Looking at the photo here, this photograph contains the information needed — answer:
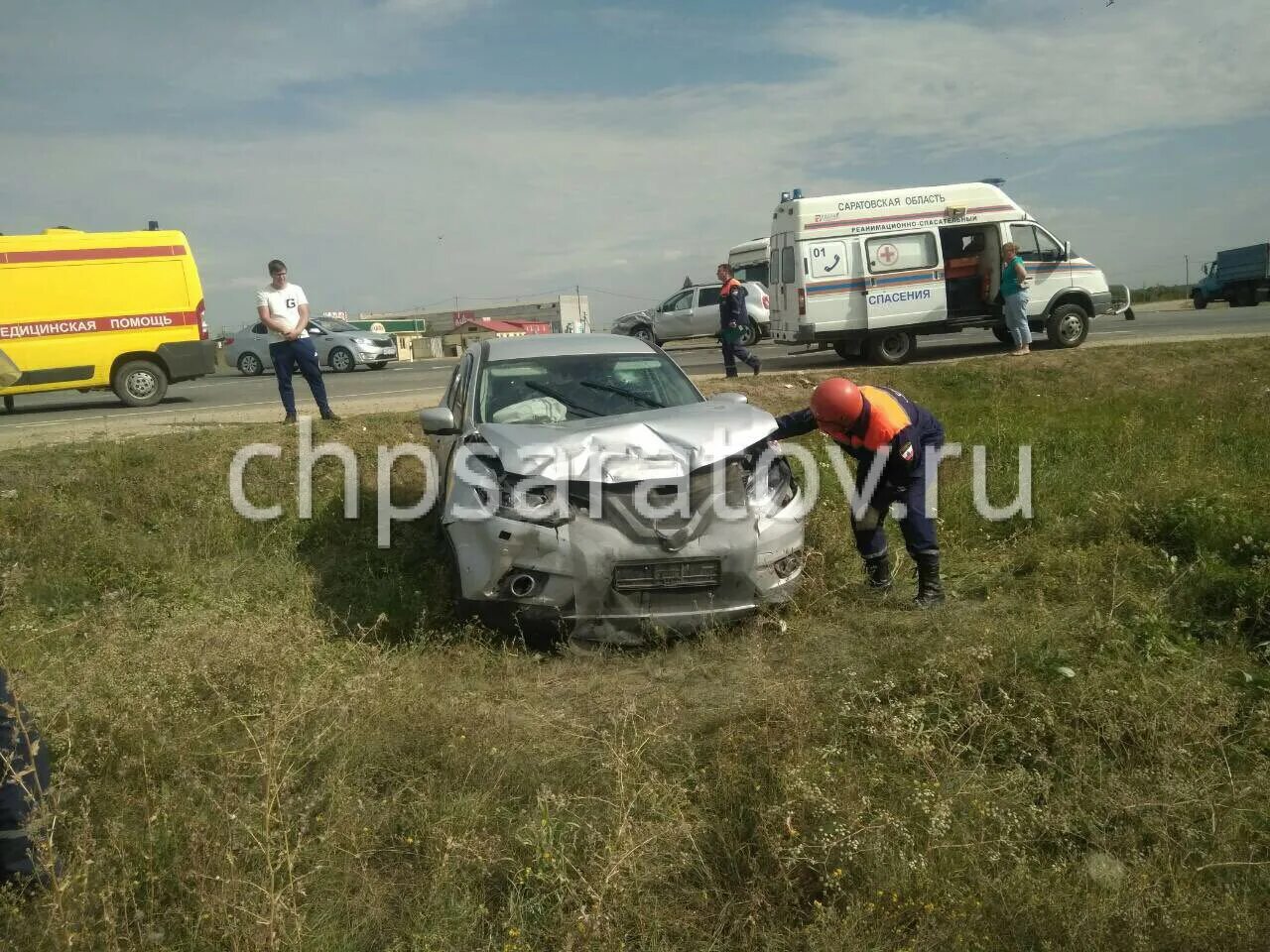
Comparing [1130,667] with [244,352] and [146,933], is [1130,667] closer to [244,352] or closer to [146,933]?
[146,933]

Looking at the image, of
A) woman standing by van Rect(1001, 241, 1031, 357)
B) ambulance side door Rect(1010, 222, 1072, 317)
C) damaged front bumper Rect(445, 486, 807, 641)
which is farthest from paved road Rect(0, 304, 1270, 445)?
damaged front bumper Rect(445, 486, 807, 641)

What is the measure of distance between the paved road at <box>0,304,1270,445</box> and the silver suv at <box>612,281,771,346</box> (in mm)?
807

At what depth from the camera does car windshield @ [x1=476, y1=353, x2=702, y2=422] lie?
218 inches

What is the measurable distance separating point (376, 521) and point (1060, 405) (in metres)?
7.69

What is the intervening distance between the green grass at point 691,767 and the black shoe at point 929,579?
8.7 inches

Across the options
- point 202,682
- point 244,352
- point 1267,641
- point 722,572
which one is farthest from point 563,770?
point 244,352

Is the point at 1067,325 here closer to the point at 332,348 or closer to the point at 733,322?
the point at 733,322

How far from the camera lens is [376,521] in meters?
7.25

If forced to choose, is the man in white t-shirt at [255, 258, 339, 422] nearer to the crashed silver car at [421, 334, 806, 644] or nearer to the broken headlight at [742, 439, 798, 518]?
the crashed silver car at [421, 334, 806, 644]

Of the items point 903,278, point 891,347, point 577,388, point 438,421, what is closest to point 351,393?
point 891,347

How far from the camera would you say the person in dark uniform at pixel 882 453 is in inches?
199

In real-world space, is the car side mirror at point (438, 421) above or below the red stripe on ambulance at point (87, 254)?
below

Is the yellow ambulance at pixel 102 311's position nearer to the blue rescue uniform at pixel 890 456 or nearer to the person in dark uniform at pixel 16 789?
the blue rescue uniform at pixel 890 456

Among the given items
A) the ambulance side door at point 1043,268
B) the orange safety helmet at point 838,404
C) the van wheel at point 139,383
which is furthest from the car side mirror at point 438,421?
the ambulance side door at point 1043,268
